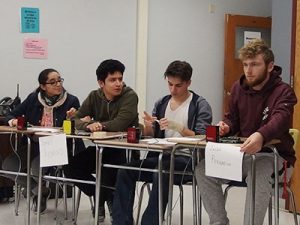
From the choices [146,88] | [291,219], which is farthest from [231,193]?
[146,88]

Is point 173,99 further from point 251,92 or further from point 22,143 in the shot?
point 22,143

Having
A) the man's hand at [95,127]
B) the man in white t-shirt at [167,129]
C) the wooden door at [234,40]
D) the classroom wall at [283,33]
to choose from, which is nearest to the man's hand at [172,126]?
the man in white t-shirt at [167,129]

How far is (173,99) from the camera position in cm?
313

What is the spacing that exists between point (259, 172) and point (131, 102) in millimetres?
1104

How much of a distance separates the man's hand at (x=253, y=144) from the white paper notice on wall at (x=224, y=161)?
27mm

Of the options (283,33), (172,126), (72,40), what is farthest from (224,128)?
(72,40)

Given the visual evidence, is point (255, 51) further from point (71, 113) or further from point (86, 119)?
point (71, 113)

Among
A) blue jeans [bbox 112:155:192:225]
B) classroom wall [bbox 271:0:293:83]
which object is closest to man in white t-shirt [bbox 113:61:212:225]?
blue jeans [bbox 112:155:192:225]

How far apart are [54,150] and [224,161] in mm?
1106

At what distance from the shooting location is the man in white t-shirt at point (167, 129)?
271 cm

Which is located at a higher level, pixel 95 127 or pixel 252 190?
pixel 95 127

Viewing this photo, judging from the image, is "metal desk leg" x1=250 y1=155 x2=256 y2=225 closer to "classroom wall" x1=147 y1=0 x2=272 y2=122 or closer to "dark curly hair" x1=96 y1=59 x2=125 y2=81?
"dark curly hair" x1=96 y1=59 x2=125 y2=81

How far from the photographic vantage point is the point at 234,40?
5.61 metres

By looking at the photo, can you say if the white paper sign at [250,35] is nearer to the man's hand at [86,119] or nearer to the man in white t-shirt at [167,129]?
the man in white t-shirt at [167,129]
